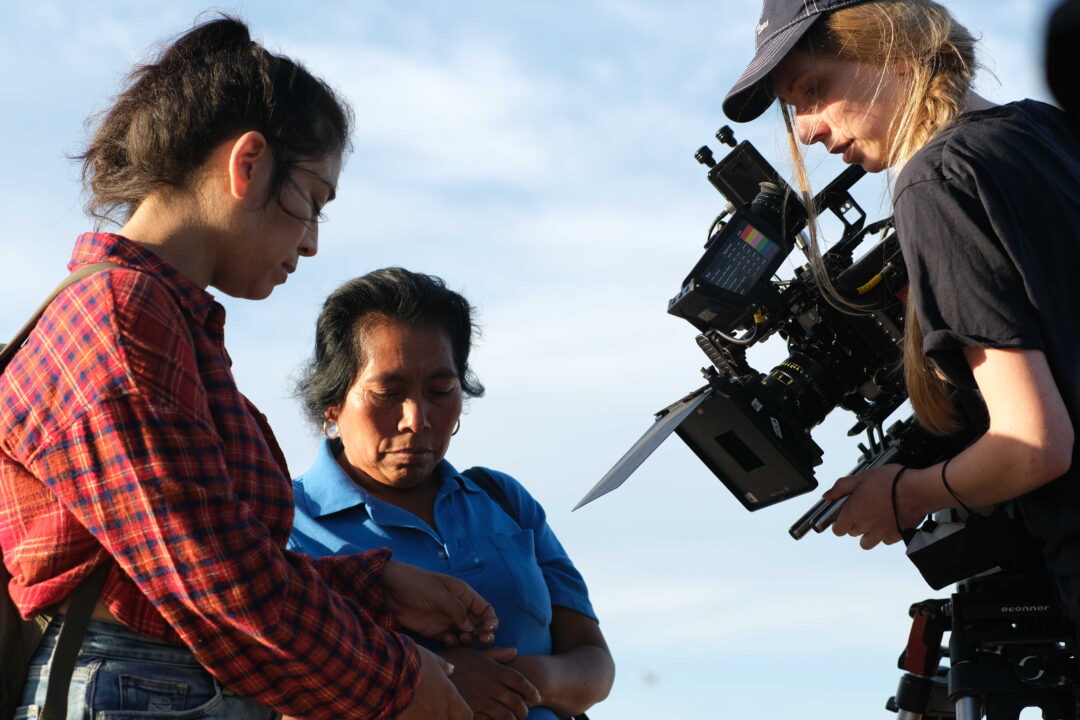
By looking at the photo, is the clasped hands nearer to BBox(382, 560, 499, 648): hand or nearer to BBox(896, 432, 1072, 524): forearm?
BBox(382, 560, 499, 648): hand

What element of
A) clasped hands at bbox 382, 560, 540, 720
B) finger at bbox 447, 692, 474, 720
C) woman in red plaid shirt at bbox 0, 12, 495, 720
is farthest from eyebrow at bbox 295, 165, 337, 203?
finger at bbox 447, 692, 474, 720

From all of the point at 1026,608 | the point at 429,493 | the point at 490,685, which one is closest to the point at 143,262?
the point at 490,685

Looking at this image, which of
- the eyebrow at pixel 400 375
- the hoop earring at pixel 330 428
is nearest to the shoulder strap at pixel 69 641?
the eyebrow at pixel 400 375

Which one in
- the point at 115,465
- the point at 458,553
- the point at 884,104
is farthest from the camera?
the point at 458,553

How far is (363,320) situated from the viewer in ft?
9.94

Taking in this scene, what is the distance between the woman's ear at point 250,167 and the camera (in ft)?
6.17

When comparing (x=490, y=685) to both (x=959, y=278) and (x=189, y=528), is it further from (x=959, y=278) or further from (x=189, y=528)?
(x=959, y=278)

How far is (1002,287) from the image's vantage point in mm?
1991

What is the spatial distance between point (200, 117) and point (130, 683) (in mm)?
832

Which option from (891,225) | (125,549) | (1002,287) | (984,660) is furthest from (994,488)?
(125,549)

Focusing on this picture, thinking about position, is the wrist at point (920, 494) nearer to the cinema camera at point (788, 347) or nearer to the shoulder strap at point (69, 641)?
the cinema camera at point (788, 347)

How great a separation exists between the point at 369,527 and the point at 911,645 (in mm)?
1200

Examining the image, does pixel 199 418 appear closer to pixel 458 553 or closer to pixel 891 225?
pixel 458 553

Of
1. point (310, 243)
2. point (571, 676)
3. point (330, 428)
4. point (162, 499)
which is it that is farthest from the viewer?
point (330, 428)
